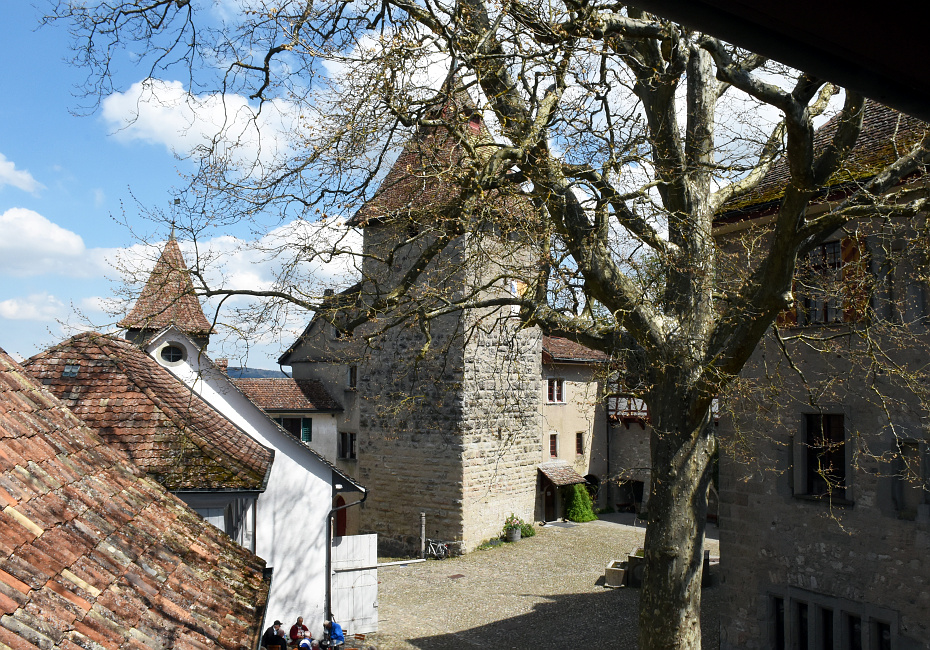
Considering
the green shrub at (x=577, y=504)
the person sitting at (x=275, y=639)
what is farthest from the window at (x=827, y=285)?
the green shrub at (x=577, y=504)

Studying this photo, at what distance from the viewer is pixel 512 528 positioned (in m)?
22.5

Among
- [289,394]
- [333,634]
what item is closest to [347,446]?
[289,394]

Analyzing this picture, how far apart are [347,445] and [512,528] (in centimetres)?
708

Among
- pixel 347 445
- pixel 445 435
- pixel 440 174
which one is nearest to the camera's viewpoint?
pixel 440 174

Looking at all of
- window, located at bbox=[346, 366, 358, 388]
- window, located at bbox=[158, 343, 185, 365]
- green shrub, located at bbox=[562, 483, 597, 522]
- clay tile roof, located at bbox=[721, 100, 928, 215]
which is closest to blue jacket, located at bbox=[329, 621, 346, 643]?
window, located at bbox=[158, 343, 185, 365]

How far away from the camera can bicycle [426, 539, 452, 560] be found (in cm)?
2058

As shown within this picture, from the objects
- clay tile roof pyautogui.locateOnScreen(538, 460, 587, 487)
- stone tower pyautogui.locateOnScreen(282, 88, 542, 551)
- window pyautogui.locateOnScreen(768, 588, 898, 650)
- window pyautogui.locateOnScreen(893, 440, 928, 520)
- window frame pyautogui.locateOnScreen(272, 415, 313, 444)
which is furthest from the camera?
window frame pyautogui.locateOnScreen(272, 415, 313, 444)

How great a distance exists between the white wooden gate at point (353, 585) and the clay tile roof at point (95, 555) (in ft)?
28.6

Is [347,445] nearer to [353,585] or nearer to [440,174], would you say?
[353,585]

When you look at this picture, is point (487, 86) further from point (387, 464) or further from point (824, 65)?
point (387, 464)

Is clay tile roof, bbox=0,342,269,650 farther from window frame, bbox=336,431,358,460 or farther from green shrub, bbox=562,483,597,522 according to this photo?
green shrub, bbox=562,483,597,522

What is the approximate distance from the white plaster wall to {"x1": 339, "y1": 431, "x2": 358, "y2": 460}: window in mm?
12456

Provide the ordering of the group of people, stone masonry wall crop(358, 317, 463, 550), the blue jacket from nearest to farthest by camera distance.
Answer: the group of people < the blue jacket < stone masonry wall crop(358, 317, 463, 550)

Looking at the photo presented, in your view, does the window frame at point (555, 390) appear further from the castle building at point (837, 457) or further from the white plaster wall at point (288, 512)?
the castle building at point (837, 457)
